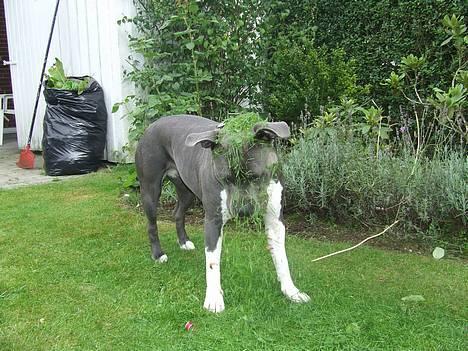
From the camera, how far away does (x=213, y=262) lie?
127 inches

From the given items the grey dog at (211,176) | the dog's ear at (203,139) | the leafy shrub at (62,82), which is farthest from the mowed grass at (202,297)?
the leafy shrub at (62,82)

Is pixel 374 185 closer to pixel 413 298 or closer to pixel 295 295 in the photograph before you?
pixel 413 298

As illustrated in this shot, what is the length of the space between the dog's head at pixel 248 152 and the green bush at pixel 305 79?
9.79 feet

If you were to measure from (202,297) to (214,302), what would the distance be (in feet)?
0.75

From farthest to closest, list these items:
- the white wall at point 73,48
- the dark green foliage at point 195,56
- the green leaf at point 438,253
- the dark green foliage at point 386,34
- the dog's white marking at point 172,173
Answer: the white wall at point 73,48 < the dark green foliage at point 195,56 < the dark green foliage at point 386,34 < the dog's white marking at point 172,173 < the green leaf at point 438,253

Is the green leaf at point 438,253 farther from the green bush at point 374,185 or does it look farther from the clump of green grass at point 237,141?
the clump of green grass at point 237,141

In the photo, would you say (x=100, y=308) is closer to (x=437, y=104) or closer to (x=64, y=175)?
(x=437, y=104)

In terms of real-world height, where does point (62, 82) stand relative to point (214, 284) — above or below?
above

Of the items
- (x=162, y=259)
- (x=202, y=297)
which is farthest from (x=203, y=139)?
(x=162, y=259)

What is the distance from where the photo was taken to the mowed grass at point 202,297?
2.88 m

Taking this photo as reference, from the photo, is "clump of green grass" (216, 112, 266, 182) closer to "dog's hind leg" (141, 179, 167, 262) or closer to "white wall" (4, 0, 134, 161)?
"dog's hind leg" (141, 179, 167, 262)

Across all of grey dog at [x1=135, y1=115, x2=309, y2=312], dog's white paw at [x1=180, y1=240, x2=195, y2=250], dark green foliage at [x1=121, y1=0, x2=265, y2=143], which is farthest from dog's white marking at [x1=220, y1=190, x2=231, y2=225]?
dark green foliage at [x1=121, y1=0, x2=265, y2=143]

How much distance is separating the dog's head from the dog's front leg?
1.09 ft

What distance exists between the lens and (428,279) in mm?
3588
